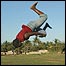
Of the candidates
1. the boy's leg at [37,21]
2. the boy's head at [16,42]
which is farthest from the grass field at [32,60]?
the boy's leg at [37,21]

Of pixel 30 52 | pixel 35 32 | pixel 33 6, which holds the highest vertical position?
pixel 33 6

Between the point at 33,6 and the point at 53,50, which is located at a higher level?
the point at 33,6

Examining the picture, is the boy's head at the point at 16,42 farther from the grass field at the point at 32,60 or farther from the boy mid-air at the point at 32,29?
the grass field at the point at 32,60

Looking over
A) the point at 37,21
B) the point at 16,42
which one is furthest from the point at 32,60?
the point at 37,21

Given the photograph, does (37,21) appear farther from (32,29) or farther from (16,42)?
(16,42)

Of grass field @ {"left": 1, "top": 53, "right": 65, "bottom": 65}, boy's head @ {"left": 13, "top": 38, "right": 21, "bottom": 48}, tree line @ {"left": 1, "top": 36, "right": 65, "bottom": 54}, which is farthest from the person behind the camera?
tree line @ {"left": 1, "top": 36, "right": 65, "bottom": 54}

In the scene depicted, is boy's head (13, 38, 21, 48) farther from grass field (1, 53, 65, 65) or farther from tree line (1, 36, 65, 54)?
tree line (1, 36, 65, 54)

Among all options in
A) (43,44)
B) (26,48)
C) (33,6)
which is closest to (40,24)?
(33,6)

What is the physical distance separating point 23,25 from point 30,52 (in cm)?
3450

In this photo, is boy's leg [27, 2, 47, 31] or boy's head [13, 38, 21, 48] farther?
boy's head [13, 38, 21, 48]

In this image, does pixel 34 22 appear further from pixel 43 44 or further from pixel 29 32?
pixel 43 44

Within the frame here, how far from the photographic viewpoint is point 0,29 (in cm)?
686

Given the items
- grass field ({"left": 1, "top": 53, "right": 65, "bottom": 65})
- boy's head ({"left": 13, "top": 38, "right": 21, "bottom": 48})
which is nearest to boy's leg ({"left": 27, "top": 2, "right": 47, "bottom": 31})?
boy's head ({"left": 13, "top": 38, "right": 21, "bottom": 48})

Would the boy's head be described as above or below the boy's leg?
below
